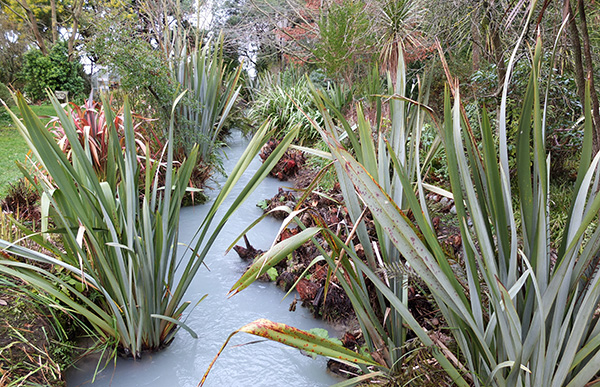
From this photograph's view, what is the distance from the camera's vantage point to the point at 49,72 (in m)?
12.6

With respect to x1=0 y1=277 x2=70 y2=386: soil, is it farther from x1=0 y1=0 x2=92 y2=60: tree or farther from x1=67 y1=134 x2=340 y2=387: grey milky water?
x1=0 y1=0 x2=92 y2=60: tree

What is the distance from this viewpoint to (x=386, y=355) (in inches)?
51.9

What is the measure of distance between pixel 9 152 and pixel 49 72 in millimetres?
9212

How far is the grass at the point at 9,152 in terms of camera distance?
12.3 ft

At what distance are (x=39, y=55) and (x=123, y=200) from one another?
567 inches

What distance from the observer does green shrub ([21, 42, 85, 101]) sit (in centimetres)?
1254

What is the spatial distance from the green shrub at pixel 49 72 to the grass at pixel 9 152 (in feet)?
17.9

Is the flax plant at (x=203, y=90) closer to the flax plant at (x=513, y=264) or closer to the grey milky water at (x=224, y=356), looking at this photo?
the grey milky water at (x=224, y=356)

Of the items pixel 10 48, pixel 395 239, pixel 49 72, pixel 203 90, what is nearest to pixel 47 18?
pixel 10 48

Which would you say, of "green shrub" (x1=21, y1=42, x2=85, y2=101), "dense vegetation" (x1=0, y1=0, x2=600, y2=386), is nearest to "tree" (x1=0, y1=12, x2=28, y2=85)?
"green shrub" (x1=21, y1=42, x2=85, y2=101)

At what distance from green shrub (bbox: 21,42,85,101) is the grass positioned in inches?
214

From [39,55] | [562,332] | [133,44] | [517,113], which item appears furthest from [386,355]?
[39,55]

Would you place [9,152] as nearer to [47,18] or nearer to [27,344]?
[27,344]

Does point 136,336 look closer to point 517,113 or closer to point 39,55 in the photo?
point 517,113
